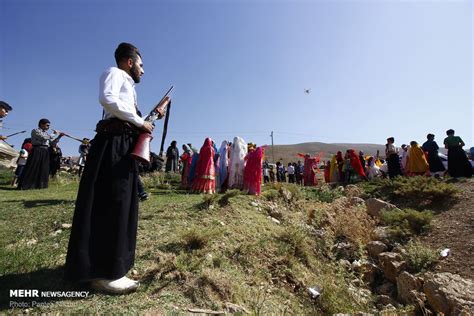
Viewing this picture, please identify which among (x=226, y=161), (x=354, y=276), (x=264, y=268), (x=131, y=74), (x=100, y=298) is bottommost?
(x=354, y=276)

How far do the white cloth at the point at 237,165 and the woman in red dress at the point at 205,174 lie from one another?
0.54 meters

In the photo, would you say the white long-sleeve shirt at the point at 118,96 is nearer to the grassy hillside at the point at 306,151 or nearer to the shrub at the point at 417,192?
the shrub at the point at 417,192

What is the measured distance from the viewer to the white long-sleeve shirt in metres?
2.50

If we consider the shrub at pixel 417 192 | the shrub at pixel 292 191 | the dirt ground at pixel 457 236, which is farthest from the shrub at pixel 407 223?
the shrub at pixel 292 191

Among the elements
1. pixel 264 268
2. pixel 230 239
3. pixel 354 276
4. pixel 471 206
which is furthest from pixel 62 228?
pixel 471 206

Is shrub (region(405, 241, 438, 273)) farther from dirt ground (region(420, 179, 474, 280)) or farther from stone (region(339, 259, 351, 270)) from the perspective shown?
stone (region(339, 259, 351, 270))

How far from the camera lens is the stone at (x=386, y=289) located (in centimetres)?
444

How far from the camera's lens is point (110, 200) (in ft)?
8.21

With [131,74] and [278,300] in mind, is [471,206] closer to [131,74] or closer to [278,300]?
[278,300]

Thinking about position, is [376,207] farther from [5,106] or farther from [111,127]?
[5,106]

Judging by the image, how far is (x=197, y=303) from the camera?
2.67 metres

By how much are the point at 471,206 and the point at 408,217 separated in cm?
185

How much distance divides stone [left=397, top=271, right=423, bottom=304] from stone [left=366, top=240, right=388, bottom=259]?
3.54 ft

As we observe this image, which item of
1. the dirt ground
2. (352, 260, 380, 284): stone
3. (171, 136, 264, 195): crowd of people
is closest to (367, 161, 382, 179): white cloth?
the dirt ground
